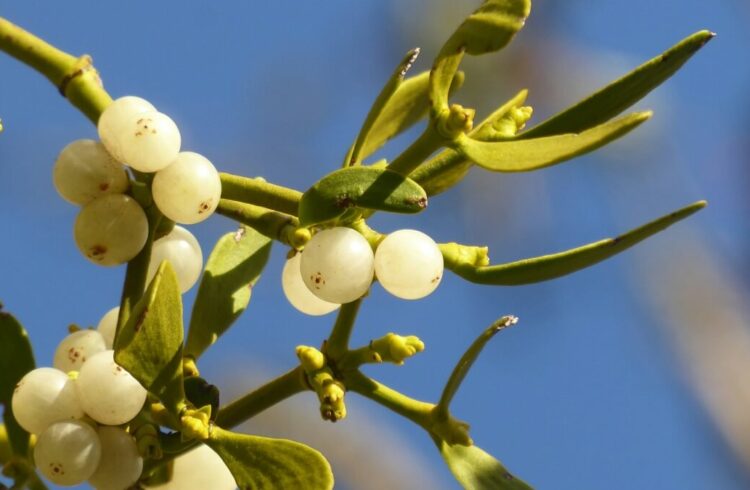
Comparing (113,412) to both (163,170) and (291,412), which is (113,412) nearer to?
(163,170)

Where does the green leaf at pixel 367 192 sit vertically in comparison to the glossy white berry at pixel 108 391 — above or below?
above

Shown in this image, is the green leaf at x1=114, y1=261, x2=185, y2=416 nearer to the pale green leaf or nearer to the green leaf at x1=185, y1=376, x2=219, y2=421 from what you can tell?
the green leaf at x1=185, y1=376, x2=219, y2=421

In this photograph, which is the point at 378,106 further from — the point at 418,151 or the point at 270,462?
the point at 270,462

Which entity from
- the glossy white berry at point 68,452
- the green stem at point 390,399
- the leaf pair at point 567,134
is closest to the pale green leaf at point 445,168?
the leaf pair at point 567,134

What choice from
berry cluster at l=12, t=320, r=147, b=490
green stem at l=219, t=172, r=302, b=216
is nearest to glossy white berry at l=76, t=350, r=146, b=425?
berry cluster at l=12, t=320, r=147, b=490

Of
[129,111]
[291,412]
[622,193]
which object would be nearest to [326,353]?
[129,111]

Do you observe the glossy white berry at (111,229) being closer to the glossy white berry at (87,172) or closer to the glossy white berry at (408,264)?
the glossy white berry at (87,172)
